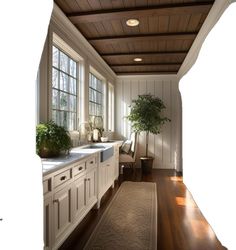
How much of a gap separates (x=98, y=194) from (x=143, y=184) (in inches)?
60.6

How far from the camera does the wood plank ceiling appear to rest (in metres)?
2.59

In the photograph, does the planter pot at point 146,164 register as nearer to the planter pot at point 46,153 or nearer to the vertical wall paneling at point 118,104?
the vertical wall paneling at point 118,104

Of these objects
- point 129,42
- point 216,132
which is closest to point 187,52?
point 129,42

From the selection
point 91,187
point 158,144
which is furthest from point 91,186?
point 158,144

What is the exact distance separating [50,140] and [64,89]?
144cm

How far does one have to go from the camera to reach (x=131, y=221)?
2.73 metres

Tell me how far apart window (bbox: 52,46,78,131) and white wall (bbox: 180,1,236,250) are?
198cm

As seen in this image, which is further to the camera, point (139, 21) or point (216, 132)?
point (139, 21)

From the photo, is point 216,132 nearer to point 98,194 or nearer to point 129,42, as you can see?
point 98,194

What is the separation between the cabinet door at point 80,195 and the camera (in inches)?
92.5

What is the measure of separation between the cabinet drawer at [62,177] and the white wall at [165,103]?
4270 mm

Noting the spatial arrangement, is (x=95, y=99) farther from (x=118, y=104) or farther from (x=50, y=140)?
(x=50, y=140)

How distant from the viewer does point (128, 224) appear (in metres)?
2.65

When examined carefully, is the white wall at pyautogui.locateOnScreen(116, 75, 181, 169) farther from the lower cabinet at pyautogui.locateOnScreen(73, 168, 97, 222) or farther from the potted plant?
the lower cabinet at pyautogui.locateOnScreen(73, 168, 97, 222)
